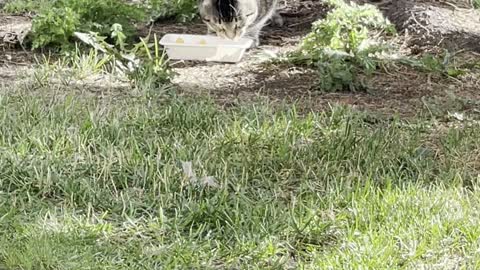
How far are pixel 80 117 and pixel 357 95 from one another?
140 cm

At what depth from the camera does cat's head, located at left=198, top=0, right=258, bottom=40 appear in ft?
16.4

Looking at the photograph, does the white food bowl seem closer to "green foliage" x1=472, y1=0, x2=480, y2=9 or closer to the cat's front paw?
the cat's front paw

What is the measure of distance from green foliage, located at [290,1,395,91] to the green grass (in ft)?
1.56

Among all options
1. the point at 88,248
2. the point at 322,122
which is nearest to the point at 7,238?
the point at 88,248

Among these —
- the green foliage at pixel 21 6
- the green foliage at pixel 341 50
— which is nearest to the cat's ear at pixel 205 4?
the green foliage at pixel 341 50

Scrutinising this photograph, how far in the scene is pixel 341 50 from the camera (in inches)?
183

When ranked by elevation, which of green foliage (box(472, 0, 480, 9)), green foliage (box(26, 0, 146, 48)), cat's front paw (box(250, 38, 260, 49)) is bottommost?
cat's front paw (box(250, 38, 260, 49))

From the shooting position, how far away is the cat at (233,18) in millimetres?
5000

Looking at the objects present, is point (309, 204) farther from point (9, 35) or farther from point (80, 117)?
point (9, 35)

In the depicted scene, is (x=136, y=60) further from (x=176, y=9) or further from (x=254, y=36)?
(x=176, y=9)

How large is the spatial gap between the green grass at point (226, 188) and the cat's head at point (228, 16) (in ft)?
3.46

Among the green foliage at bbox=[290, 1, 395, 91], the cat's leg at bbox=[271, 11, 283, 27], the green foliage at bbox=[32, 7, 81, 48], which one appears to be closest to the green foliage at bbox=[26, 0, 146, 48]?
the green foliage at bbox=[32, 7, 81, 48]

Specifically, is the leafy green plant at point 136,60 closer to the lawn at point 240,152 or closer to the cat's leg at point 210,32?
the lawn at point 240,152

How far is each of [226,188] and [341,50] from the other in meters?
1.74
